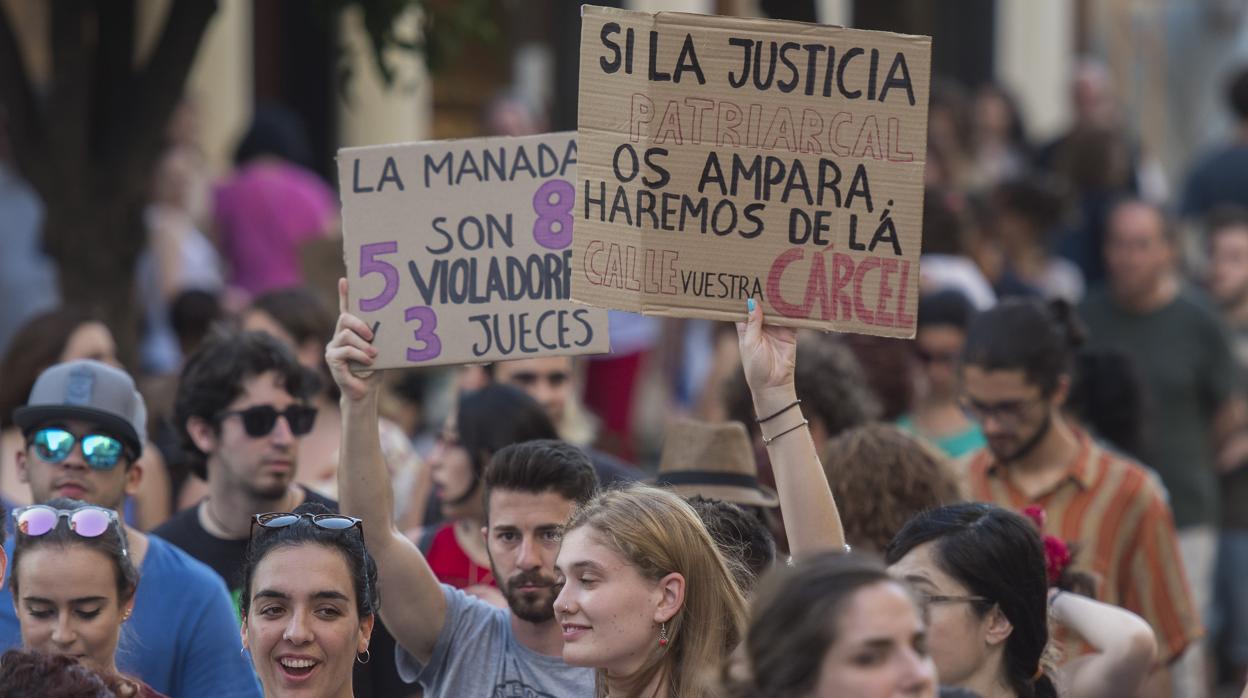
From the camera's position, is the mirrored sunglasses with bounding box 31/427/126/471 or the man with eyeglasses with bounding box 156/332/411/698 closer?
the mirrored sunglasses with bounding box 31/427/126/471

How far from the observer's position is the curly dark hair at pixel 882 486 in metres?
5.95

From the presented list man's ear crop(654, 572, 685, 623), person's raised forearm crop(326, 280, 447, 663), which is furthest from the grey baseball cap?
man's ear crop(654, 572, 685, 623)

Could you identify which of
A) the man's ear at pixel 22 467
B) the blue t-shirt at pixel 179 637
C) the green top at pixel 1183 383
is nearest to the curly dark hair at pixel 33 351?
the man's ear at pixel 22 467

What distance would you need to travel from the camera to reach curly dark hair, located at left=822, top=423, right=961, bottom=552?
5949 mm

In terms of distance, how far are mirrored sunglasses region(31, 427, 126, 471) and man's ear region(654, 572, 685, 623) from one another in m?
1.84

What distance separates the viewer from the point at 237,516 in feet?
20.2

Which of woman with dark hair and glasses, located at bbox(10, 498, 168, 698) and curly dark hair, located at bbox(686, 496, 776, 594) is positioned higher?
curly dark hair, located at bbox(686, 496, 776, 594)

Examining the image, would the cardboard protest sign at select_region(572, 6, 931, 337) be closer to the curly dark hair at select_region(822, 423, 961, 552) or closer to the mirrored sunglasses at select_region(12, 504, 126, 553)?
the curly dark hair at select_region(822, 423, 961, 552)

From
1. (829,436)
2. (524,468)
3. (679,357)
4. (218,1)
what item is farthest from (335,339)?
(679,357)

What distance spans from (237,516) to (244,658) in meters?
0.71

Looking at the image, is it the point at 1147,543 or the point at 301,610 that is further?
the point at 1147,543

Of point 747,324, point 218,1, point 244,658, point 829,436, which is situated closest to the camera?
point 747,324

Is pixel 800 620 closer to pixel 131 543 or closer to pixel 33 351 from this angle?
pixel 131 543

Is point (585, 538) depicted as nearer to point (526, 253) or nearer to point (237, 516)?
point (526, 253)
